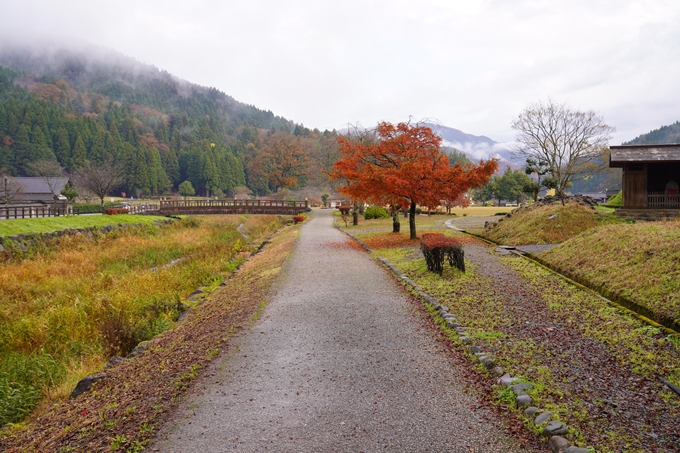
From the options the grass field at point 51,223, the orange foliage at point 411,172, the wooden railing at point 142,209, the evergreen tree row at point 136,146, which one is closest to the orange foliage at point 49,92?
the evergreen tree row at point 136,146

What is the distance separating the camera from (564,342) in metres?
6.15

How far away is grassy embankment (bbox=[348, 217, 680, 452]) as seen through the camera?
4.20 metres

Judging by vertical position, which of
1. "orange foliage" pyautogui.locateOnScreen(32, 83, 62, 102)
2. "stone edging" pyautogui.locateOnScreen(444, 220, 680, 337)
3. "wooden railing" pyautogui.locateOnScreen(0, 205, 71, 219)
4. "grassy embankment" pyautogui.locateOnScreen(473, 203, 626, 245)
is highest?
"orange foliage" pyautogui.locateOnScreen(32, 83, 62, 102)

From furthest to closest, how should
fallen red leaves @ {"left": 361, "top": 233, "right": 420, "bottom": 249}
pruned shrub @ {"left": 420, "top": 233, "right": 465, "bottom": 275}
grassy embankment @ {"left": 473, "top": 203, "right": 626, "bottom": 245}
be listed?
fallen red leaves @ {"left": 361, "top": 233, "right": 420, "bottom": 249} → grassy embankment @ {"left": 473, "top": 203, "right": 626, "bottom": 245} → pruned shrub @ {"left": 420, "top": 233, "right": 465, "bottom": 275}

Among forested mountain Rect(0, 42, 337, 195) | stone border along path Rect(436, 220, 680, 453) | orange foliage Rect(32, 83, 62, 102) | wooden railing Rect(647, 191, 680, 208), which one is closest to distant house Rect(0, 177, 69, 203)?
forested mountain Rect(0, 42, 337, 195)

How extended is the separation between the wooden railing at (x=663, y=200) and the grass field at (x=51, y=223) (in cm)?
2769

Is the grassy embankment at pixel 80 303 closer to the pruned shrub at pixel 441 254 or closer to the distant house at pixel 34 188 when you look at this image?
the pruned shrub at pixel 441 254

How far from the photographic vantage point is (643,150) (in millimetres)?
16984

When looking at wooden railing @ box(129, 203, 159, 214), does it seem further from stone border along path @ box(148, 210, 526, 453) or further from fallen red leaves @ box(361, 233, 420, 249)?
stone border along path @ box(148, 210, 526, 453)

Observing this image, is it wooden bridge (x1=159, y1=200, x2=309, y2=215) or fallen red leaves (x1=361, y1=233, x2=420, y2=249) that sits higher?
wooden bridge (x1=159, y1=200, x2=309, y2=215)

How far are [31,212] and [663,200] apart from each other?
3298 cm

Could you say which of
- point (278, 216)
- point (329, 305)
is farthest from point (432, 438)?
point (278, 216)

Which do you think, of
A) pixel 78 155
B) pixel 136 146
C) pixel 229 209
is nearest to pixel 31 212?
pixel 229 209

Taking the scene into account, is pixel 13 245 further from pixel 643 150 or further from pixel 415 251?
pixel 643 150
